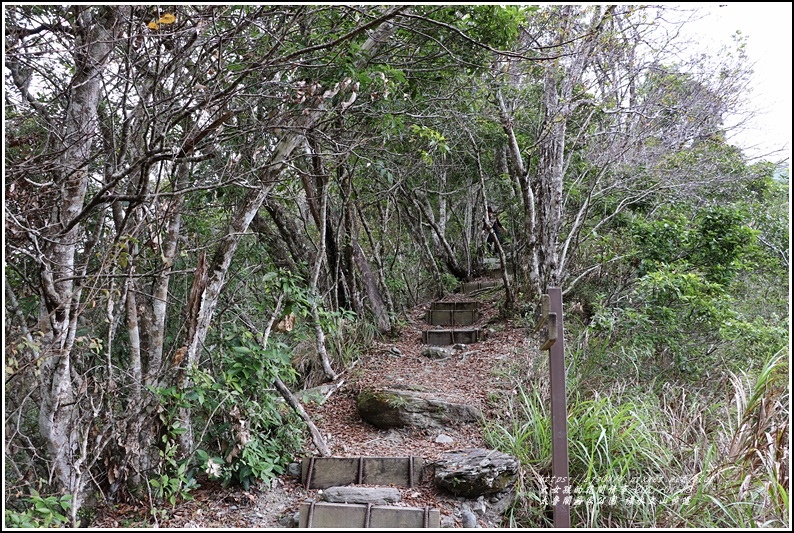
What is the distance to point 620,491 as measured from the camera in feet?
11.8

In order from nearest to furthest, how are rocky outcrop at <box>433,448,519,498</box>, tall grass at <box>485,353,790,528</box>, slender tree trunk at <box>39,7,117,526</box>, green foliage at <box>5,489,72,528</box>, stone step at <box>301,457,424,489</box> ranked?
green foliage at <box>5,489,72,528</box> < slender tree trunk at <box>39,7,117,526</box> < tall grass at <box>485,353,790,528</box> < rocky outcrop at <box>433,448,519,498</box> < stone step at <box>301,457,424,489</box>

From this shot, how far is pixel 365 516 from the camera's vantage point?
11.4 ft

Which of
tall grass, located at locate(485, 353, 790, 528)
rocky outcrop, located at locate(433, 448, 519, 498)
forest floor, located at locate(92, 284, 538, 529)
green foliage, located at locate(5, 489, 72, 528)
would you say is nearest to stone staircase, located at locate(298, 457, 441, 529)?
forest floor, located at locate(92, 284, 538, 529)

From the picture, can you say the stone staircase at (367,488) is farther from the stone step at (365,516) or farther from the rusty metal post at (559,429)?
the rusty metal post at (559,429)

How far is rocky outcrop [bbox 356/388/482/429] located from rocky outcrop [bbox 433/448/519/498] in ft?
3.28

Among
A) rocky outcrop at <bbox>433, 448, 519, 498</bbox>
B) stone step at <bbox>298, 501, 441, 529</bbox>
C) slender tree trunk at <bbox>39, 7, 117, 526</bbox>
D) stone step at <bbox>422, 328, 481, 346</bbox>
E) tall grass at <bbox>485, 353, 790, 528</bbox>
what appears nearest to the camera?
slender tree trunk at <bbox>39, 7, 117, 526</bbox>

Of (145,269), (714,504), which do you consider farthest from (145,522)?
(714,504)

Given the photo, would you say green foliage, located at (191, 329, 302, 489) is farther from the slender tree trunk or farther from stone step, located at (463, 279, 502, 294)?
stone step, located at (463, 279, 502, 294)

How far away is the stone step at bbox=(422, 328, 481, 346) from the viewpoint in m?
7.96

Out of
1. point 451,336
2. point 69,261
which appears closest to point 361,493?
point 69,261

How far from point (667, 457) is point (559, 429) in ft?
4.23

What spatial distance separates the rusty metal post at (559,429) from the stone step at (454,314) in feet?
19.0

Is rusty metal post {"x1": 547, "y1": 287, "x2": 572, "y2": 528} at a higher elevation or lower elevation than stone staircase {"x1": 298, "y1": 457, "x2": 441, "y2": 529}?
higher

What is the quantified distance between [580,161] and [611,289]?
2.55m
